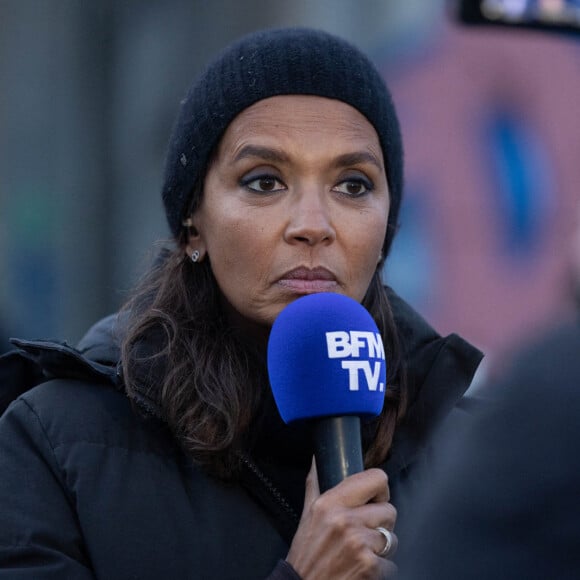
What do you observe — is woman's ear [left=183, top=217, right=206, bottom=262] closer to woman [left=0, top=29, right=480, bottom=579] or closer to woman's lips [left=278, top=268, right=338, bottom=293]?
woman [left=0, top=29, right=480, bottom=579]

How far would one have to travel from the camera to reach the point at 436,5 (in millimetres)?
9062

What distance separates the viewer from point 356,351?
2287mm

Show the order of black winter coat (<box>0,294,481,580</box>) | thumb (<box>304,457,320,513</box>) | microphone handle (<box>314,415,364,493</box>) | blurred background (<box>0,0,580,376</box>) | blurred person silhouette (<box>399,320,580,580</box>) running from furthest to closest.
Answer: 1. blurred background (<box>0,0,580,376</box>)
2. black winter coat (<box>0,294,481,580</box>)
3. thumb (<box>304,457,320,513</box>)
4. microphone handle (<box>314,415,364,493</box>)
5. blurred person silhouette (<box>399,320,580,580</box>)

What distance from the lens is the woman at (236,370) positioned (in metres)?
2.46

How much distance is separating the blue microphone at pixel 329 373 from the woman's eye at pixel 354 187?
0.50m

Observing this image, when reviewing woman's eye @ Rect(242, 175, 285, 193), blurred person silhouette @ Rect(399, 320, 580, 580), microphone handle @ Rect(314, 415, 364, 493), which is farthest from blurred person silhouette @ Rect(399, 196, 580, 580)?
woman's eye @ Rect(242, 175, 285, 193)

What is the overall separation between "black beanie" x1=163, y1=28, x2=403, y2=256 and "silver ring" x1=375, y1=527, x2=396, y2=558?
3.45ft

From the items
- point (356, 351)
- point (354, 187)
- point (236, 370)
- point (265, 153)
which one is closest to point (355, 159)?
point (354, 187)

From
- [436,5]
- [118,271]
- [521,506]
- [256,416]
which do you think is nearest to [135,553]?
[256,416]

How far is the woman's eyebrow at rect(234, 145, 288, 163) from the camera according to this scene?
2.79m

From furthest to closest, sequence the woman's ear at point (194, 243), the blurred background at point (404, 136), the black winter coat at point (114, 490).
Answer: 1. the blurred background at point (404, 136)
2. the woman's ear at point (194, 243)
3. the black winter coat at point (114, 490)

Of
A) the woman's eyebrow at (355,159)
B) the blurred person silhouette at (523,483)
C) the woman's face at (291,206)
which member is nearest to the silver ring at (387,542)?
the woman's face at (291,206)

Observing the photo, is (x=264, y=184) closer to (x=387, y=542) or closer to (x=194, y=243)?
(x=194, y=243)

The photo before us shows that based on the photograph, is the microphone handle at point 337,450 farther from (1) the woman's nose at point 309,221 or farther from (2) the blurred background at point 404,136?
(2) the blurred background at point 404,136
